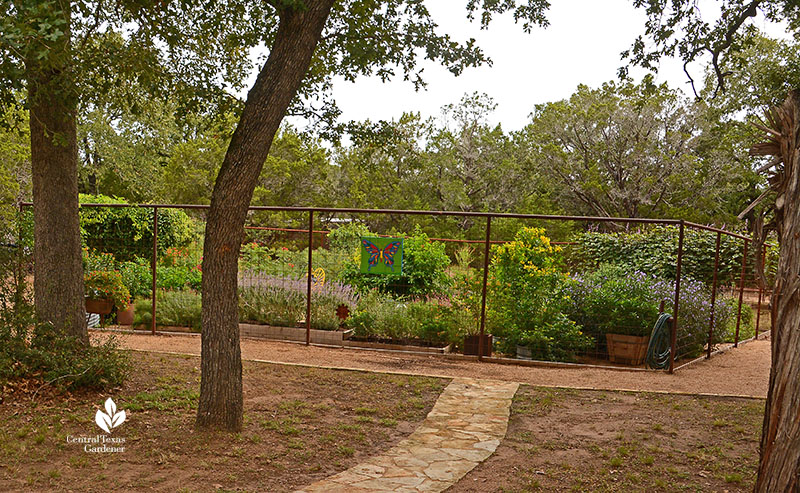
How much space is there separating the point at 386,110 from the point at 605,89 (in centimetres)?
877

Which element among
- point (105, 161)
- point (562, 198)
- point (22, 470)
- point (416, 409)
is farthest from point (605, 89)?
point (22, 470)

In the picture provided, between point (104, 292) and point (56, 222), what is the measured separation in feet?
14.1

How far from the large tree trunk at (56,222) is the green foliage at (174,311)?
12.6 feet

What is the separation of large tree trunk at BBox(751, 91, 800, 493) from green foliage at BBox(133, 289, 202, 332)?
8.12 meters

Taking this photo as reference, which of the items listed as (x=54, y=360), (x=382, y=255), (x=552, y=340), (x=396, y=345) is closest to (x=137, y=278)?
(x=382, y=255)

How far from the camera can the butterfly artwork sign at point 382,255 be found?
30.5ft

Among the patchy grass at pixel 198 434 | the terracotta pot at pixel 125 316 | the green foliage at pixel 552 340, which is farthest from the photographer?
the terracotta pot at pixel 125 316

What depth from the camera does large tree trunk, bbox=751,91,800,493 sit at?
3107mm

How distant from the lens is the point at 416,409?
6070 mm

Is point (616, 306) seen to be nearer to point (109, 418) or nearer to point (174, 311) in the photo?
point (174, 311)

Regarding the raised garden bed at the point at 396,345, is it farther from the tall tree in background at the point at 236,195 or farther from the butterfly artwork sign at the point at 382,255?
the tall tree in background at the point at 236,195

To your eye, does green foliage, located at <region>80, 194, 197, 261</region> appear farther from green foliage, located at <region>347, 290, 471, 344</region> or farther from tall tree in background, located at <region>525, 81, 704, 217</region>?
tall tree in background, located at <region>525, 81, 704, 217</region>

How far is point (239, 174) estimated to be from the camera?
15.3 feet

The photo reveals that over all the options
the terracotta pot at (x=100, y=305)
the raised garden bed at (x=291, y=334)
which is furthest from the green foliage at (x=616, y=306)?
the terracotta pot at (x=100, y=305)
